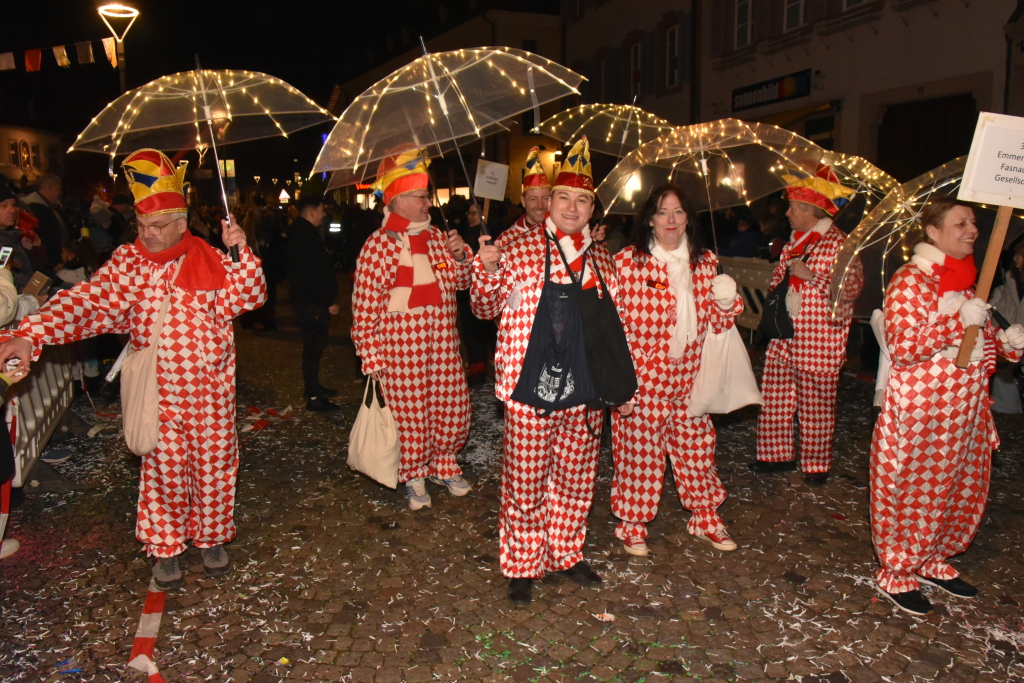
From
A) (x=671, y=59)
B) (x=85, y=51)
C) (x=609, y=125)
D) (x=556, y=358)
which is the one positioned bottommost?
(x=556, y=358)

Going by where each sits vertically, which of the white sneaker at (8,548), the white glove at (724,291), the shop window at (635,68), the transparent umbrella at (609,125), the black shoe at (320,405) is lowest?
the white sneaker at (8,548)

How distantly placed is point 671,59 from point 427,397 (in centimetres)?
1631

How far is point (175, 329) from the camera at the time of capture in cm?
366

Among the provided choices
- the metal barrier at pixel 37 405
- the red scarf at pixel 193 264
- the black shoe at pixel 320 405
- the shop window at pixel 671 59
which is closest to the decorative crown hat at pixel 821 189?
the red scarf at pixel 193 264

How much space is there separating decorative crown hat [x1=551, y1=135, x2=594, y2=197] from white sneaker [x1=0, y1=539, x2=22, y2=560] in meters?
3.69

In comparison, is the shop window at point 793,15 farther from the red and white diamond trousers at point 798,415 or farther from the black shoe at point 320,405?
the black shoe at point 320,405

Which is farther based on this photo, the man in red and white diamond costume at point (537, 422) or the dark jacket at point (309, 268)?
the dark jacket at point (309, 268)

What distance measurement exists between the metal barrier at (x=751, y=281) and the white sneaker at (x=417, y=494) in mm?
6005

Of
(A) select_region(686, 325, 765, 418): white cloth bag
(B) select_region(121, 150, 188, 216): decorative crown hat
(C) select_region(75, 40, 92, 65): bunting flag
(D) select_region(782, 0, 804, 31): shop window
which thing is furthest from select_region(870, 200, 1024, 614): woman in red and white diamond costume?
(D) select_region(782, 0, 804, 31): shop window

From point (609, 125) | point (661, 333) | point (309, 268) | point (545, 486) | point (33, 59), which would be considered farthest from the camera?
point (33, 59)

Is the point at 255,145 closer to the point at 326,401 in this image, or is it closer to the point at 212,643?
the point at 326,401

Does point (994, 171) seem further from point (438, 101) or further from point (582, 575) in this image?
point (582, 575)

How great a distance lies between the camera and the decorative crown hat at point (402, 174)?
4571mm

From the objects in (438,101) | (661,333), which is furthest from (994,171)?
(438,101)
